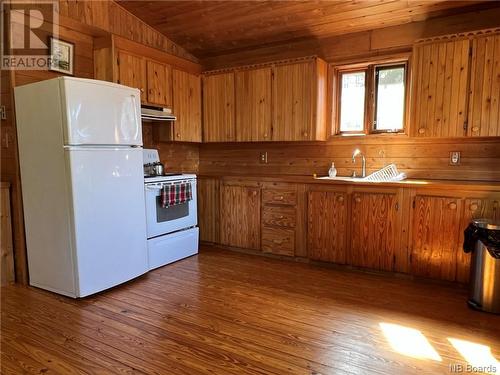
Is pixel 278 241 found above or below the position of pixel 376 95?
below

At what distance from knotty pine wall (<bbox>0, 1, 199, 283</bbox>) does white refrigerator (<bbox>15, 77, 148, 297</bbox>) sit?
133 mm

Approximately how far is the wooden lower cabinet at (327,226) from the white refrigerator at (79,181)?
5.65 ft

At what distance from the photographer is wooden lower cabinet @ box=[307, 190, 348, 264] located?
10.7 feet

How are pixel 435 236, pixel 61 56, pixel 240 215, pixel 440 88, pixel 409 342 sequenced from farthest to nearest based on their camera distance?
pixel 240 215, pixel 61 56, pixel 440 88, pixel 435 236, pixel 409 342

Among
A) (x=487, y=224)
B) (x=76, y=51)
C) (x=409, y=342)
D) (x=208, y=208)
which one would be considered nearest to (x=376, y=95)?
(x=487, y=224)

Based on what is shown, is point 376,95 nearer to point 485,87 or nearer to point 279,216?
point 485,87

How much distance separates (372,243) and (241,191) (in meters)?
1.51

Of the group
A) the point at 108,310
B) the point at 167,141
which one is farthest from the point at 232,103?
the point at 108,310

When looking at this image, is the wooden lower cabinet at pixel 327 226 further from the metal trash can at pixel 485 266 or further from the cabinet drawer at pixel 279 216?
the metal trash can at pixel 485 266

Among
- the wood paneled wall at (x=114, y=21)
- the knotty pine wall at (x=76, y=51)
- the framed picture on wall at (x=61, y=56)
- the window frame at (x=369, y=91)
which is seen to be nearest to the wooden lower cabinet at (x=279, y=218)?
the window frame at (x=369, y=91)

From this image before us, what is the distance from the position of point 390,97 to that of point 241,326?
2.73 metres

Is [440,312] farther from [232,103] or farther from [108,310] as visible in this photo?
[232,103]

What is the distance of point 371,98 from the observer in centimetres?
357

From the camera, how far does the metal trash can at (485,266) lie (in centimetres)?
238
